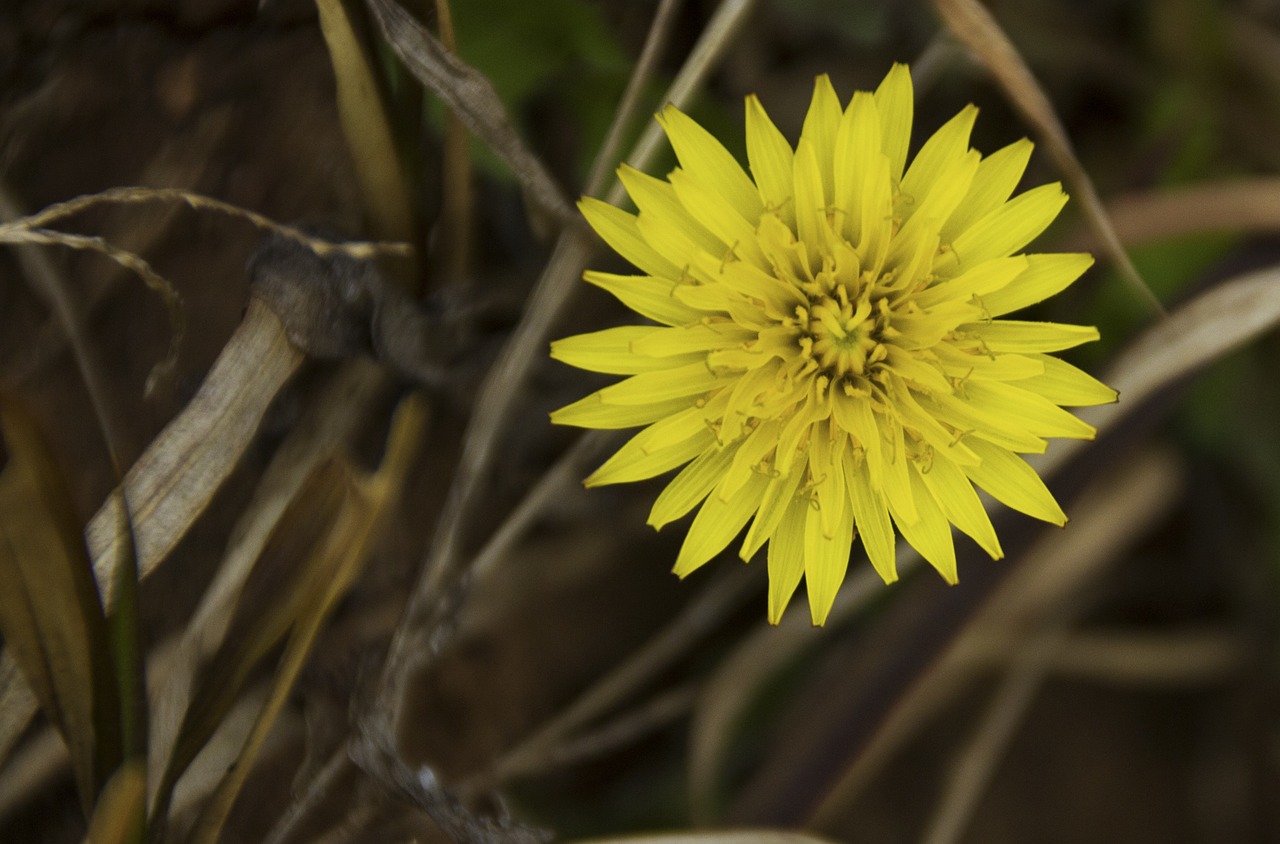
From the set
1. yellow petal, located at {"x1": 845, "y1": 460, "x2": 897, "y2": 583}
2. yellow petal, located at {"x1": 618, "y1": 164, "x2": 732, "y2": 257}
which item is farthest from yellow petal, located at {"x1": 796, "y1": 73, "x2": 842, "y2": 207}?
yellow petal, located at {"x1": 845, "y1": 460, "x2": 897, "y2": 583}

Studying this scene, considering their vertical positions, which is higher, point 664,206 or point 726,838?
point 664,206

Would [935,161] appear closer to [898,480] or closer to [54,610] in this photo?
[898,480]

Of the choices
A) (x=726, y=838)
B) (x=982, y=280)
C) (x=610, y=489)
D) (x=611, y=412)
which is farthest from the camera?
(x=610, y=489)

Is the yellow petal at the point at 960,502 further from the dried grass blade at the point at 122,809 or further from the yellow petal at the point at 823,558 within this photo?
the dried grass blade at the point at 122,809

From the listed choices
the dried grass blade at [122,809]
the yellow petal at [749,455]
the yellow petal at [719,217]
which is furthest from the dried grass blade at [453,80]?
the dried grass blade at [122,809]

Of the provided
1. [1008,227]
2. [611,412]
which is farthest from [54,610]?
[1008,227]

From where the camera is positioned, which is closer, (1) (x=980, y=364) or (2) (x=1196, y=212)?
(1) (x=980, y=364)

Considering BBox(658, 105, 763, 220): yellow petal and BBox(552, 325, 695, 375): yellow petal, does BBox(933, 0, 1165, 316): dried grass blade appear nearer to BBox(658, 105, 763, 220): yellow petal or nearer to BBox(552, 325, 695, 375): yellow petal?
BBox(658, 105, 763, 220): yellow petal
